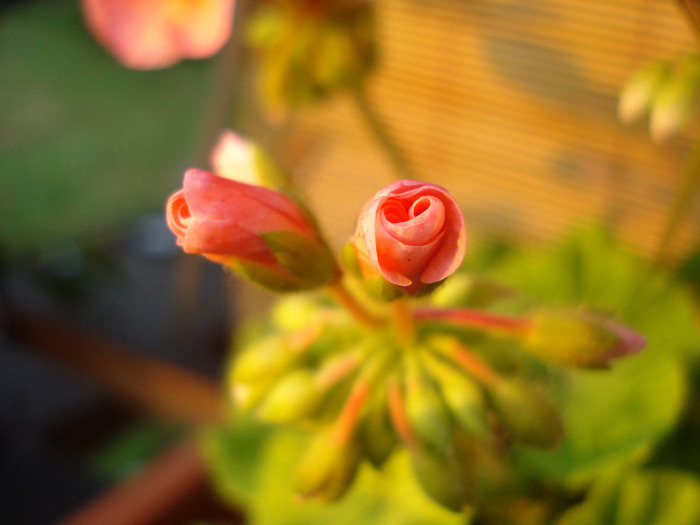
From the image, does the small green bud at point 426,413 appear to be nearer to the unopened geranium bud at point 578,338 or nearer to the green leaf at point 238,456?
the unopened geranium bud at point 578,338

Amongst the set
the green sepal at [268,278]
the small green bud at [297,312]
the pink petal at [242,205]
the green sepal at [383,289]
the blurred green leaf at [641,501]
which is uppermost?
the small green bud at [297,312]

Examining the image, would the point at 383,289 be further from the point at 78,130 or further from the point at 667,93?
the point at 78,130

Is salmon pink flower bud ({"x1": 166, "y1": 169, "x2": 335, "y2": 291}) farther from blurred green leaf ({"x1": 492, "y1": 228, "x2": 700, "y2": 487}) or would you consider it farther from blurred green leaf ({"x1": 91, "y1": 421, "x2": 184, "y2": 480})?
blurred green leaf ({"x1": 91, "y1": 421, "x2": 184, "y2": 480})

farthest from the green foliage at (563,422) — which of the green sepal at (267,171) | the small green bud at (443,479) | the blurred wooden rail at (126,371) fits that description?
the blurred wooden rail at (126,371)

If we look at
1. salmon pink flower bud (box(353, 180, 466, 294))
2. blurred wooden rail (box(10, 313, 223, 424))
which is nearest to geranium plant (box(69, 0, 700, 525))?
salmon pink flower bud (box(353, 180, 466, 294))

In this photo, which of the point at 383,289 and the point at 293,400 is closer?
the point at 383,289

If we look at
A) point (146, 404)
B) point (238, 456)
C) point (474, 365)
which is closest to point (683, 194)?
point (474, 365)

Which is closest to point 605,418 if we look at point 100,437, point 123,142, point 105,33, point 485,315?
point 485,315
